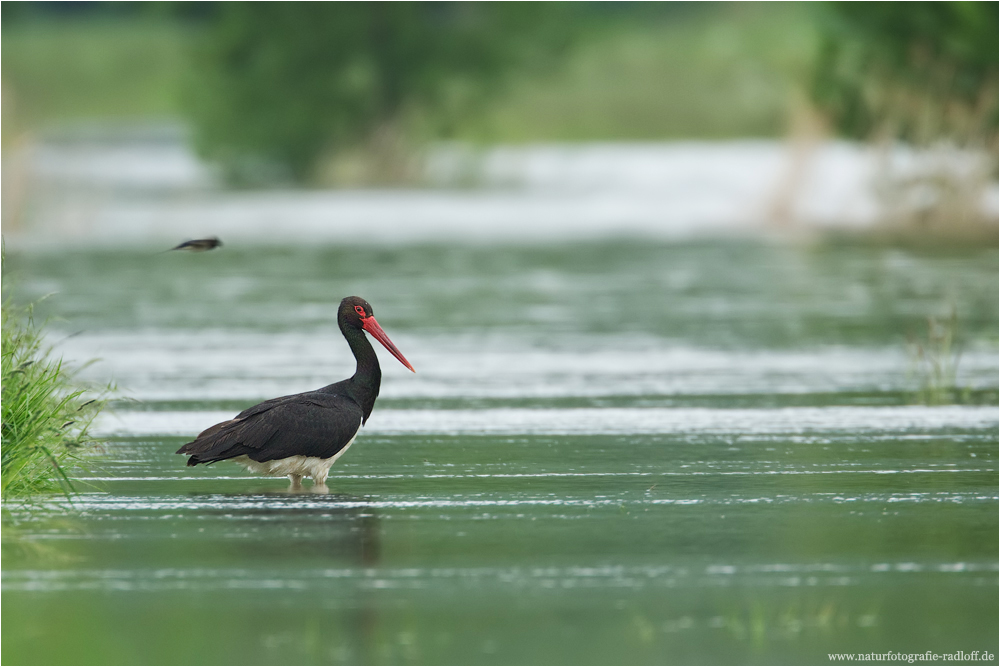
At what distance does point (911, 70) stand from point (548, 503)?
57.8ft

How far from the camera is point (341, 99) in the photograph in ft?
136

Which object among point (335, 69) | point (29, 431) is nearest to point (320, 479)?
point (29, 431)

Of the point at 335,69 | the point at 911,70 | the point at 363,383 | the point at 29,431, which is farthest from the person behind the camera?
the point at 335,69

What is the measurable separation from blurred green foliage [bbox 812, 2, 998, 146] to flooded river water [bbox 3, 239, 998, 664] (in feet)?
23.6

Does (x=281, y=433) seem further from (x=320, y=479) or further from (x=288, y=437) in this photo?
(x=320, y=479)

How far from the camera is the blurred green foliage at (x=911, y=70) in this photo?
22641 millimetres

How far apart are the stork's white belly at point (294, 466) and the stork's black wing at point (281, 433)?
0.05 meters

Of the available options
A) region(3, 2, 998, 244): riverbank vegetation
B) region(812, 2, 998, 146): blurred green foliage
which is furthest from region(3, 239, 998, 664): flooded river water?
region(3, 2, 998, 244): riverbank vegetation

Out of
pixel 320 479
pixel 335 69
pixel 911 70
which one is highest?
pixel 911 70

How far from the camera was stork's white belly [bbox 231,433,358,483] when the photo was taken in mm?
8195

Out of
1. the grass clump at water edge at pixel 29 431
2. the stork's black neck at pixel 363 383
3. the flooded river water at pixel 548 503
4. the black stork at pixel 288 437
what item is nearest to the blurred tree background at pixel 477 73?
the flooded river water at pixel 548 503

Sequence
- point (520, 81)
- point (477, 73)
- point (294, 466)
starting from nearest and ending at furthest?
point (294, 466) → point (477, 73) → point (520, 81)

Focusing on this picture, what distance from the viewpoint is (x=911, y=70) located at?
2416 centimetres

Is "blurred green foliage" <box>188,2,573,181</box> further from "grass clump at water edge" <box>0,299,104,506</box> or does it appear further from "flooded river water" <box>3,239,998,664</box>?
"grass clump at water edge" <box>0,299,104,506</box>
